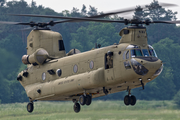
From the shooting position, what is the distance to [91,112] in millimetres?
44719

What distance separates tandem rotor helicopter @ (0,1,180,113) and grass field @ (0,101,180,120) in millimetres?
9509

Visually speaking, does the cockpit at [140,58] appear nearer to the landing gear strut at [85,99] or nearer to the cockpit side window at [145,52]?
the cockpit side window at [145,52]

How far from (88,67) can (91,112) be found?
1531 cm

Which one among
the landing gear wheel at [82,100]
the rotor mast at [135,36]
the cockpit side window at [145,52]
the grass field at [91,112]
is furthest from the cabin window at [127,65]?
the grass field at [91,112]

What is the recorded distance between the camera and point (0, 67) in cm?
4447

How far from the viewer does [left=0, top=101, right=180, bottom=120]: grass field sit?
44.6m

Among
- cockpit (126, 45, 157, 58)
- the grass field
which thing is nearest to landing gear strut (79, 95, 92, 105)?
cockpit (126, 45, 157, 58)

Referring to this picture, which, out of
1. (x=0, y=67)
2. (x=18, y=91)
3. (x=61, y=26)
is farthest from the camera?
(x=61, y=26)

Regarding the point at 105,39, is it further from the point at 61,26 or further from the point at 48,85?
the point at 48,85

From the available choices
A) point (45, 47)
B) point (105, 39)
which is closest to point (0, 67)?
point (45, 47)

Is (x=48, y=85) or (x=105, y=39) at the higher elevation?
(x=105, y=39)

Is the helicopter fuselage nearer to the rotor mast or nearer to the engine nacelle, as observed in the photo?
the engine nacelle

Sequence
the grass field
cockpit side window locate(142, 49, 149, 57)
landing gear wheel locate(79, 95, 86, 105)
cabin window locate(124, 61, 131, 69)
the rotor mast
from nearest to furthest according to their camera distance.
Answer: cabin window locate(124, 61, 131, 69)
cockpit side window locate(142, 49, 149, 57)
the rotor mast
landing gear wheel locate(79, 95, 86, 105)
the grass field

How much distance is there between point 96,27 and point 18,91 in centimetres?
3455
